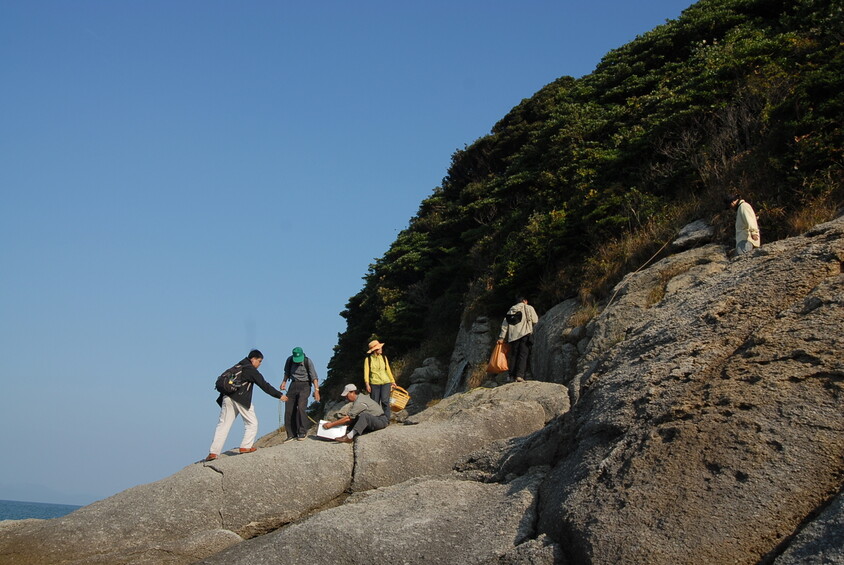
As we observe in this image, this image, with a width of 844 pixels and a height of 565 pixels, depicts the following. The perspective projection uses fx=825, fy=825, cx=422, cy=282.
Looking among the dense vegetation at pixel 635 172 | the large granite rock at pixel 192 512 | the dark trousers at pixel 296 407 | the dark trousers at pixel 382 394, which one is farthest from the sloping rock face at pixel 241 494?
the dense vegetation at pixel 635 172

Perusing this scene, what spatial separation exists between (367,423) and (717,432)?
6670 mm

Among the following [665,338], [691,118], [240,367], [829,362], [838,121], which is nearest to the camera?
[829,362]

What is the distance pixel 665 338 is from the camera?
8.13 metres

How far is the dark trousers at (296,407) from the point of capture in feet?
47.0

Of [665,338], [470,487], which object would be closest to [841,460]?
[665,338]

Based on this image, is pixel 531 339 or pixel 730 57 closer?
pixel 531 339

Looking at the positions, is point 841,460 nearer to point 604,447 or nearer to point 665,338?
point 604,447

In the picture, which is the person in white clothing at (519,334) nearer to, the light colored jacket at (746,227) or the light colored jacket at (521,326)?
the light colored jacket at (521,326)

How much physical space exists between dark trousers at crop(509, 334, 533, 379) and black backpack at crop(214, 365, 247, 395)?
6.13 m

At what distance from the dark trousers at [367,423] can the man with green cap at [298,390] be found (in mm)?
2183

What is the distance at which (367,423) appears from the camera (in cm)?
1225

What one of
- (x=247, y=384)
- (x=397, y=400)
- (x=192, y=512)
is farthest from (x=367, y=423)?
(x=397, y=400)

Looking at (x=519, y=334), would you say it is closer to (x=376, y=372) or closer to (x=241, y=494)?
(x=376, y=372)

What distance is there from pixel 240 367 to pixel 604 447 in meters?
A: 7.18
